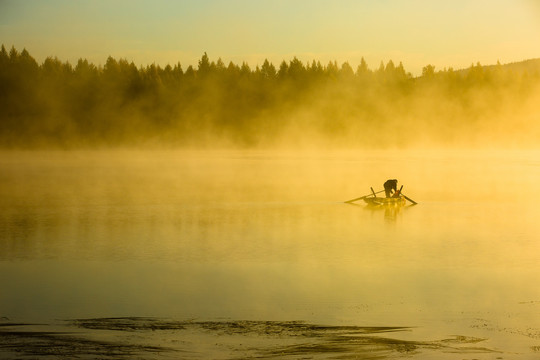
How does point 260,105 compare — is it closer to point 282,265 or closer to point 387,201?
point 387,201

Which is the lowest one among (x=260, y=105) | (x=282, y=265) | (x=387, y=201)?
(x=282, y=265)

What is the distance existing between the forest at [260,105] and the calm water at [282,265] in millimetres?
114677

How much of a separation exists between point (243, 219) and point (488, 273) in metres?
12.0

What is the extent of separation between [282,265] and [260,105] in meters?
142

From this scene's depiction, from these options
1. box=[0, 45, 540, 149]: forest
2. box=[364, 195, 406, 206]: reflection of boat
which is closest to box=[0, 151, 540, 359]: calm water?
box=[364, 195, 406, 206]: reflection of boat

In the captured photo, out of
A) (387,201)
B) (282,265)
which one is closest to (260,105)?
(387,201)

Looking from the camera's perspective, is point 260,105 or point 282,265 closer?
point 282,265

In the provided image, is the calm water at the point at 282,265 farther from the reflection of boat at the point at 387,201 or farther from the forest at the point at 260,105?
the forest at the point at 260,105

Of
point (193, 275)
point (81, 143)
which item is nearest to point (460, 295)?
point (193, 275)

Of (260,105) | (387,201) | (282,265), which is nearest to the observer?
(282,265)

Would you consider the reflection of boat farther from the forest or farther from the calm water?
the forest

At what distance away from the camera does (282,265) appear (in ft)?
56.5

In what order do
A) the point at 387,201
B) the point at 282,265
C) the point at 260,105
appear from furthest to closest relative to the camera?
1. the point at 260,105
2. the point at 387,201
3. the point at 282,265

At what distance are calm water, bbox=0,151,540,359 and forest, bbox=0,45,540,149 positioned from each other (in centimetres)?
11468
